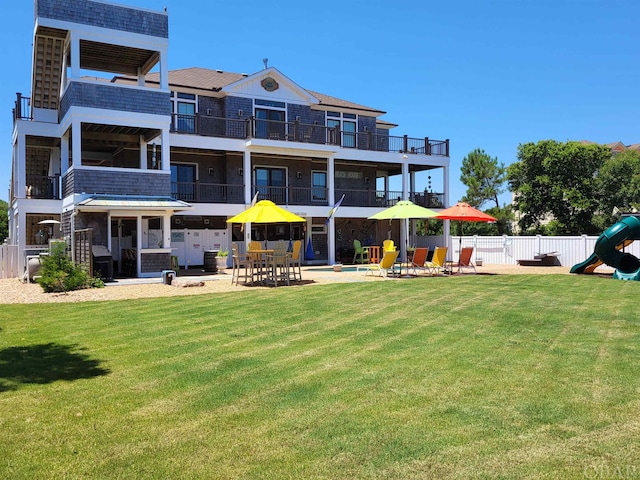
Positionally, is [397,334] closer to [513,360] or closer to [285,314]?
[513,360]

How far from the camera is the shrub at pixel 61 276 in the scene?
14.2 meters

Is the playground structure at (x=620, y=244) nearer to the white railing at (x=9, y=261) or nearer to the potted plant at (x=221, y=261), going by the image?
the potted plant at (x=221, y=261)

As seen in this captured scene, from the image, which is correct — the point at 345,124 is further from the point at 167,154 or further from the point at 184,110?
the point at 167,154

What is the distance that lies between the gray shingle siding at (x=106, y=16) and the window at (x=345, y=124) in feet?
38.6

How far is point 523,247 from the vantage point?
1072 inches

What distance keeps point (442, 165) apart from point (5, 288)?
22.5 meters

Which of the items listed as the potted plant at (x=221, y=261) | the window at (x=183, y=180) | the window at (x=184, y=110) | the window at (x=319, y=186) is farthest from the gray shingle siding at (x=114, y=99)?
the window at (x=319, y=186)

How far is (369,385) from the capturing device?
18.1 feet

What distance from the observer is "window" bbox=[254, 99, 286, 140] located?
86.0 feet

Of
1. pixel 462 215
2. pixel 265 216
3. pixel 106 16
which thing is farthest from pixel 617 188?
pixel 106 16

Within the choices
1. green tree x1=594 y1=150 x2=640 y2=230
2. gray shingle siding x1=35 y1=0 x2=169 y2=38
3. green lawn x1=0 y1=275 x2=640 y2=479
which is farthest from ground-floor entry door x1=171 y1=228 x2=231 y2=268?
green tree x1=594 y1=150 x2=640 y2=230

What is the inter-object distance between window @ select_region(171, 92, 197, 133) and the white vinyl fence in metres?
14.3

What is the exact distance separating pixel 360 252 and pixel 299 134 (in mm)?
6736

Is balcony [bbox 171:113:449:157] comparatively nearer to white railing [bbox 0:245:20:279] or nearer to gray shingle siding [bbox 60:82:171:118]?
gray shingle siding [bbox 60:82:171:118]
